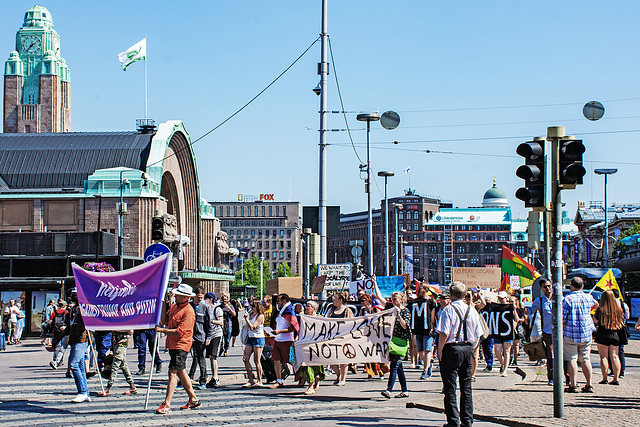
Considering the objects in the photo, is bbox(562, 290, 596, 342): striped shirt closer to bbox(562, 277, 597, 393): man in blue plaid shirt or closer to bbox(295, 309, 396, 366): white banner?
bbox(562, 277, 597, 393): man in blue plaid shirt

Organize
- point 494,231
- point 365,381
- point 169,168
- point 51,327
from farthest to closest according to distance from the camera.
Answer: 1. point 494,231
2. point 169,168
3. point 51,327
4. point 365,381

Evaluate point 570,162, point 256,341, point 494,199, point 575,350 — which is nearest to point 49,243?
point 256,341

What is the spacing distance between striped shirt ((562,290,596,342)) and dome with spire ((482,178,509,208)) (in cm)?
17699

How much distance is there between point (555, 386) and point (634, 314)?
37895mm

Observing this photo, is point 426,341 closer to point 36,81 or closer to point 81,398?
point 81,398

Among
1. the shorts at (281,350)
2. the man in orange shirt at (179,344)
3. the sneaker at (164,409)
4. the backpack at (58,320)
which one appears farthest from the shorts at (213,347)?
the backpack at (58,320)

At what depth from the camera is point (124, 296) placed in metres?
13.5

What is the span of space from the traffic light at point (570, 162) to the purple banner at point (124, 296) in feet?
19.1

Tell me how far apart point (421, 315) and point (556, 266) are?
579 centimetres

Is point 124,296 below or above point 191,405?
above

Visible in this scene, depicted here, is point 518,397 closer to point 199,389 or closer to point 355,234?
point 199,389

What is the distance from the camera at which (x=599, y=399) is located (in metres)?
12.9

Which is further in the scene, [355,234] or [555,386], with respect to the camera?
[355,234]

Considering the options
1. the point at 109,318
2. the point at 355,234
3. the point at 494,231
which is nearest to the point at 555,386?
the point at 109,318
